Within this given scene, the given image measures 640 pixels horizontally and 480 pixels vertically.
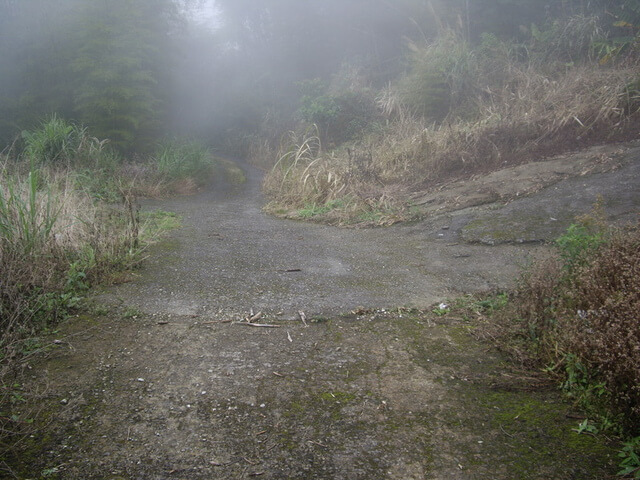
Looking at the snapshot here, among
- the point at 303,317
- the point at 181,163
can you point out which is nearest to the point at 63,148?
the point at 181,163

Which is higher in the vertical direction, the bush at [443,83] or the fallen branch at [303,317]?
the bush at [443,83]

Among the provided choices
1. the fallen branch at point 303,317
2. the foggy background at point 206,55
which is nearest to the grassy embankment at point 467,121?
the foggy background at point 206,55

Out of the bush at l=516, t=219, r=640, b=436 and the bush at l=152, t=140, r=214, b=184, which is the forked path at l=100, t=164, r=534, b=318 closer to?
Answer: the bush at l=516, t=219, r=640, b=436

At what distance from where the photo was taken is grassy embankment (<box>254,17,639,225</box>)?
6527 millimetres

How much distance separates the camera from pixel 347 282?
12.2 feet

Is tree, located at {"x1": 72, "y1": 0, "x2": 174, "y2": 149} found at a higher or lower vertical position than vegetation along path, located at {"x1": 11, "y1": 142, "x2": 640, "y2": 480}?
higher

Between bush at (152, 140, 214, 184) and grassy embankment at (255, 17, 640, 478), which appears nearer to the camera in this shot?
grassy embankment at (255, 17, 640, 478)

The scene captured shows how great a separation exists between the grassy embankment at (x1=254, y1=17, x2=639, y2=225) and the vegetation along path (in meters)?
2.68

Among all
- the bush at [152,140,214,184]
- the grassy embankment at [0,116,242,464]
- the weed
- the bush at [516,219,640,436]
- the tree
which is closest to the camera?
the weed

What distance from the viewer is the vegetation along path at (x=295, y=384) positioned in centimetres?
172

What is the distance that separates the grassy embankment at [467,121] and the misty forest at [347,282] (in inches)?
2.0

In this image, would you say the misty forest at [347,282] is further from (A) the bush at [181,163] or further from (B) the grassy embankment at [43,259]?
(A) the bush at [181,163]

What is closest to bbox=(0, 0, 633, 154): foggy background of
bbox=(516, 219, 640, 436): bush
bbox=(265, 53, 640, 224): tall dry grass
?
bbox=(265, 53, 640, 224): tall dry grass

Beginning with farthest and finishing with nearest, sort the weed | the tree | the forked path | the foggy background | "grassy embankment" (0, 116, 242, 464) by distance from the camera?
the foggy background < the tree < the forked path < "grassy embankment" (0, 116, 242, 464) < the weed
